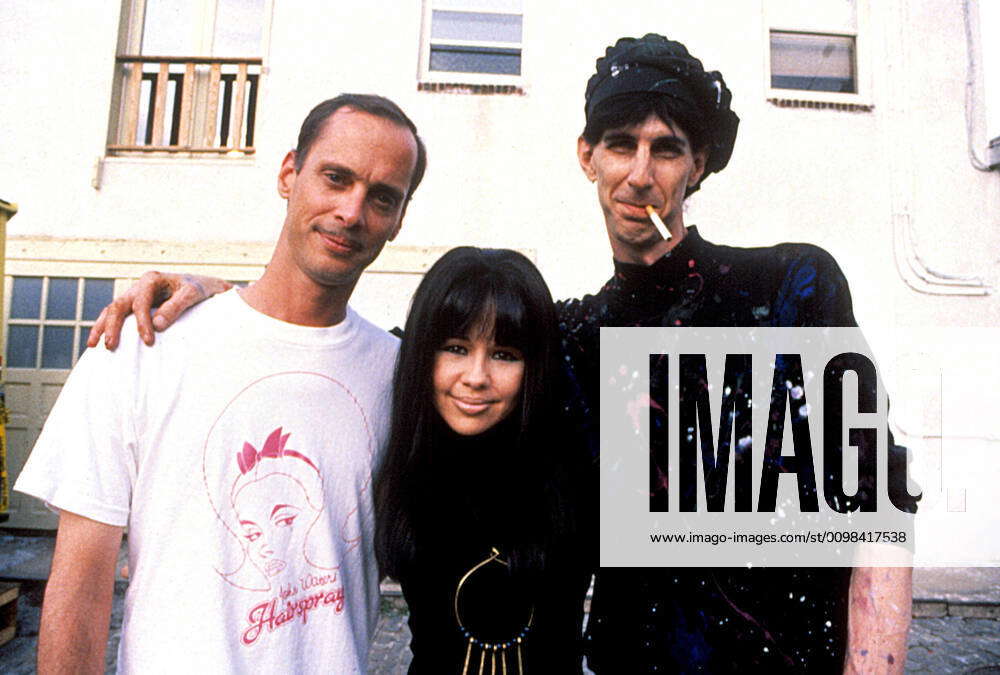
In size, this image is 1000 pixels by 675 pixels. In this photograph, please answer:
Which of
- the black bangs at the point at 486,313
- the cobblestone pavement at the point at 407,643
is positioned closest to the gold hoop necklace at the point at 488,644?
the black bangs at the point at 486,313

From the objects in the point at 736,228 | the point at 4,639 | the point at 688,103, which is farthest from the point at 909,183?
the point at 4,639

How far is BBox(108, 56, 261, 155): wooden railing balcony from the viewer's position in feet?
19.0

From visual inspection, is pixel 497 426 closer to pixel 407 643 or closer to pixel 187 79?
pixel 407 643

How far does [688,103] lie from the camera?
1470 mm

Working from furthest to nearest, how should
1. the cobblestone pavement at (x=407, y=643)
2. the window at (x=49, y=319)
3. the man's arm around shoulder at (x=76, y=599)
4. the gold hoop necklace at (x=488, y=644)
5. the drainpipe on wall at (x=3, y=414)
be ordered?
the window at (x=49, y=319), the drainpipe on wall at (x=3, y=414), the cobblestone pavement at (x=407, y=643), the gold hoop necklace at (x=488, y=644), the man's arm around shoulder at (x=76, y=599)

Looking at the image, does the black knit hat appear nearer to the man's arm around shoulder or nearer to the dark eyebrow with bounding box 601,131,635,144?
the dark eyebrow with bounding box 601,131,635,144

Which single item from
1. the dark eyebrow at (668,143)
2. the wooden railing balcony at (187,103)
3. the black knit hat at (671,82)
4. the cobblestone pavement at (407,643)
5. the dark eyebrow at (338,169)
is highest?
the wooden railing balcony at (187,103)

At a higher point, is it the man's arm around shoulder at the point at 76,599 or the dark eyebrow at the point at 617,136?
the dark eyebrow at the point at 617,136

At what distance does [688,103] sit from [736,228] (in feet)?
14.8

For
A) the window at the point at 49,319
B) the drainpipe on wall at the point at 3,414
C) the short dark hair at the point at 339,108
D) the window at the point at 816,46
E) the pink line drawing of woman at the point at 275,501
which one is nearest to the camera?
the pink line drawing of woman at the point at 275,501

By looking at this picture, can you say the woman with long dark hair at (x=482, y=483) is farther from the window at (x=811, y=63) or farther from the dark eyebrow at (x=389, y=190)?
the window at (x=811, y=63)

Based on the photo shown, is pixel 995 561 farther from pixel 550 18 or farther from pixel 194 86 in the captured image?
pixel 194 86

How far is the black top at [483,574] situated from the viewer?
4.91 ft

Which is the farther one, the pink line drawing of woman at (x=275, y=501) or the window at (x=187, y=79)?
the window at (x=187, y=79)
